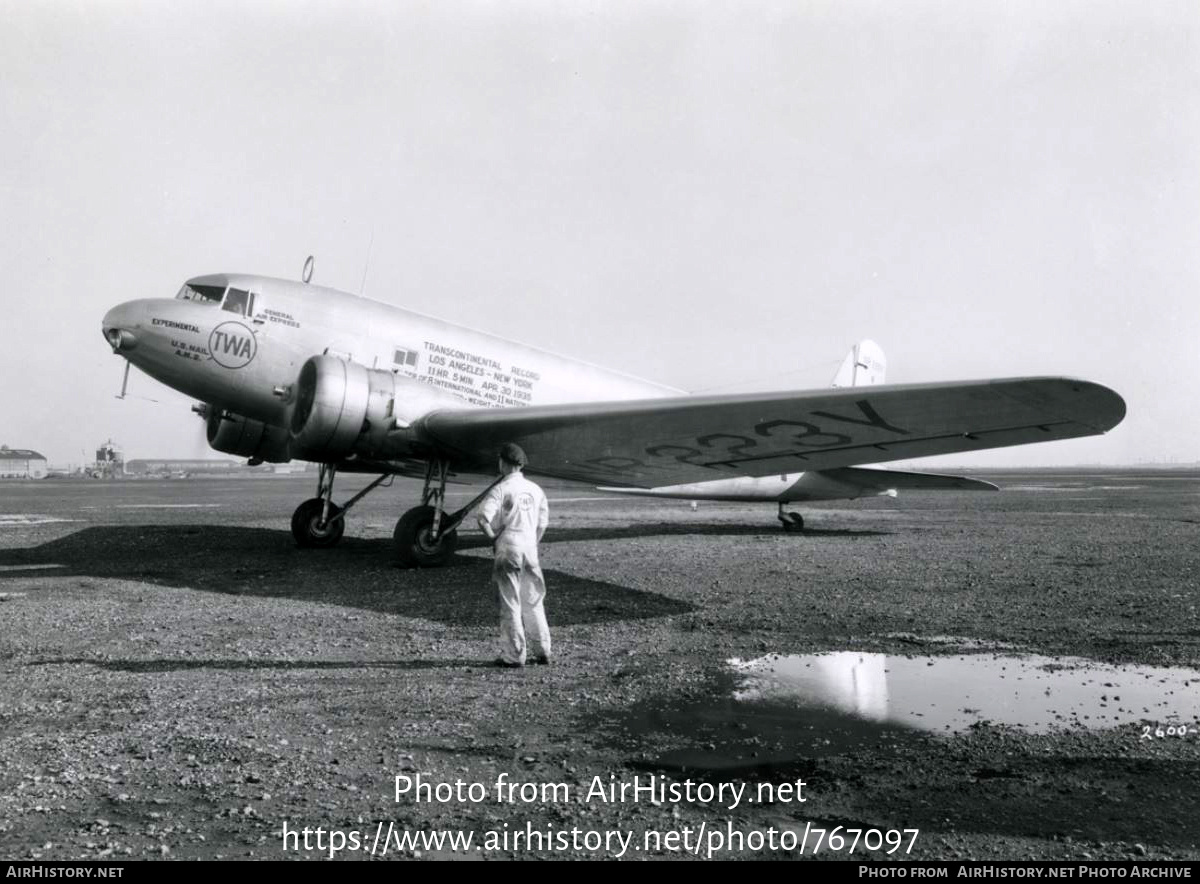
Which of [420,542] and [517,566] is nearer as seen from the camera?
[517,566]

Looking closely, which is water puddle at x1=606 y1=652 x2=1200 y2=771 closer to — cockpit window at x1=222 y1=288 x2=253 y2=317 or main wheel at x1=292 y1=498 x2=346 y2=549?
cockpit window at x1=222 y1=288 x2=253 y2=317

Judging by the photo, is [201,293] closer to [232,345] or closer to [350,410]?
[232,345]

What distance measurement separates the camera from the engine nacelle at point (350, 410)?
9219 mm

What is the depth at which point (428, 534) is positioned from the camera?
10055mm

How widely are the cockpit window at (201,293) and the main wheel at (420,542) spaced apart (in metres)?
3.57

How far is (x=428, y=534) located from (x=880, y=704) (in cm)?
649

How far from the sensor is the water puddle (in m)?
4.00

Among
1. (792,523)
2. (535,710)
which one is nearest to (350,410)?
(535,710)

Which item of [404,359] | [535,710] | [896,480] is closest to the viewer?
[535,710]

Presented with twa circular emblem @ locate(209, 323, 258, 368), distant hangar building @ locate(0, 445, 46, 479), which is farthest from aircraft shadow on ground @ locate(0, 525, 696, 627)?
distant hangar building @ locate(0, 445, 46, 479)

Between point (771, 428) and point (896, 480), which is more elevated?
point (771, 428)

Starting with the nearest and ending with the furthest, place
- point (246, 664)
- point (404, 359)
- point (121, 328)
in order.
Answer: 1. point (246, 664)
2. point (121, 328)
3. point (404, 359)

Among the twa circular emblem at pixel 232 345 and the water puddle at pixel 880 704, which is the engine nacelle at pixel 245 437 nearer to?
the twa circular emblem at pixel 232 345
